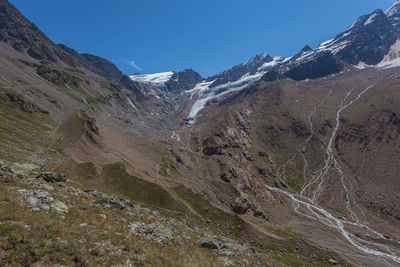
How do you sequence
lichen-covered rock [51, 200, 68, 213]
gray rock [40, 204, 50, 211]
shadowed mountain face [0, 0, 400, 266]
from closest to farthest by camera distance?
1. gray rock [40, 204, 50, 211]
2. lichen-covered rock [51, 200, 68, 213]
3. shadowed mountain face [0, 0, 400, 266]

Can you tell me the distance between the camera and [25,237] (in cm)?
1016

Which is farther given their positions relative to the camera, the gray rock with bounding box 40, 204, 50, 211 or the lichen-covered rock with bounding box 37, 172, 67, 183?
the lichen-covered rock with bounding box 37, 172, 67, 183

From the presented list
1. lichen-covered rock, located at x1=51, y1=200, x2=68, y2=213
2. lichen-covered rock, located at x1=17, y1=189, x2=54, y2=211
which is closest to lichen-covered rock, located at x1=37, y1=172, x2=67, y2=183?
lichen-covered rock, located at x1=17, y1=189, x2=54, y2=211

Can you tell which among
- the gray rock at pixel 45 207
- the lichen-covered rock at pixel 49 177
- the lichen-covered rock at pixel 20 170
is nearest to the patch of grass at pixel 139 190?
the lichen-covered rock at pixel 49 177

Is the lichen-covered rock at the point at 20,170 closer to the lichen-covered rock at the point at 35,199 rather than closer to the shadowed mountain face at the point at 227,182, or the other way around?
the shadowed mountain face at the point at 227,182

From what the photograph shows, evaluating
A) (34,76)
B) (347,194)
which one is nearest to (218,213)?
(347,194)

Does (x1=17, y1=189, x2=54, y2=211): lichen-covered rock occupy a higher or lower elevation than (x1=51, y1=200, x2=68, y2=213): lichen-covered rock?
higher

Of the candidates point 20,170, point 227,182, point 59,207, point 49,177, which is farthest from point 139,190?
point 227,182

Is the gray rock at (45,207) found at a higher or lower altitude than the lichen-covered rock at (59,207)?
higher

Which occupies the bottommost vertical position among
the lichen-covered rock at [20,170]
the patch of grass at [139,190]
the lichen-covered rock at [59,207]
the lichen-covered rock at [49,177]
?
the patch of grass at [139,190]

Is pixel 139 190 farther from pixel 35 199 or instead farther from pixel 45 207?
pixel 45 207

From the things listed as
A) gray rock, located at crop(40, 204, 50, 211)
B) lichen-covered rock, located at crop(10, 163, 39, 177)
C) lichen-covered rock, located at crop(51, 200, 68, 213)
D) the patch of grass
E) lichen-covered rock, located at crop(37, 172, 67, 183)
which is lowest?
the patch of grass

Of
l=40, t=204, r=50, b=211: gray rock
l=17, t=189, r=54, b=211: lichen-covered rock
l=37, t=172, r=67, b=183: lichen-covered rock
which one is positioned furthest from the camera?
l=37, t=172, r=67, b=183: lichen-covered rock

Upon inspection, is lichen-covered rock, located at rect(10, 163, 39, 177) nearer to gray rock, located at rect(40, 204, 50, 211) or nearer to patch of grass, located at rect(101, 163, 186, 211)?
gray rock, located at rect(40, 204, 50, 211)
